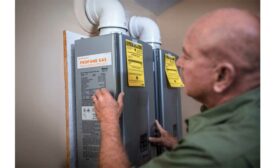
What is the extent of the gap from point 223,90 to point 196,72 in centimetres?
9

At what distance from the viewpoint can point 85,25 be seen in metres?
1.06

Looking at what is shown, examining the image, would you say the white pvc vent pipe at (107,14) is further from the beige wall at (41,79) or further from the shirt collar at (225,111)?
the shirt collar at (225,111)

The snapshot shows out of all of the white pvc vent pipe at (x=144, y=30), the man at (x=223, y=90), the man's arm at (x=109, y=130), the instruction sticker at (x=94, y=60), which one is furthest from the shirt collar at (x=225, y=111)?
the white pvc vent pipe at (x=144, y=30)

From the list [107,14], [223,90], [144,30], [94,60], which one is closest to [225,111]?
[223,90]

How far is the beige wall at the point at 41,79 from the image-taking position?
0.78 meters

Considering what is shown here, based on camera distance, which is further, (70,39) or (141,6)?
(141,6)

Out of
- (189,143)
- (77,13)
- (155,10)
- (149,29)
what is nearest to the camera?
(189,143)

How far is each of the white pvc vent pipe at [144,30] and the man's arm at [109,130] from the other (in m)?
0.51

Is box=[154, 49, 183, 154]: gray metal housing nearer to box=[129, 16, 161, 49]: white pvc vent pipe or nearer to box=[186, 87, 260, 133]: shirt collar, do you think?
box=[129, 16, 161, 49]: white pvc vent pipe

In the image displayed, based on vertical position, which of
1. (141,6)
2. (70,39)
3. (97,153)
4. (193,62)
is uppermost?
(141,6)

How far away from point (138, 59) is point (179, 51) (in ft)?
1.80
